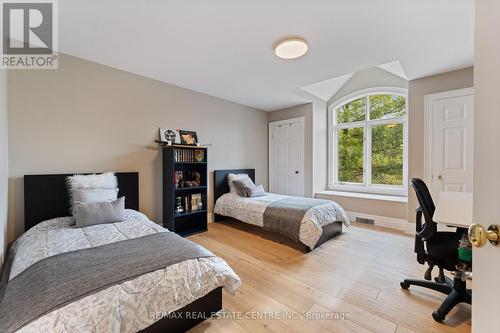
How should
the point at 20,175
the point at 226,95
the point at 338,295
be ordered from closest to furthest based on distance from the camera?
1. the point at 338,295
2. the point at 20,175
3. the point at 226,95

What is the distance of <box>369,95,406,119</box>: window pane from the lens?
405 cm

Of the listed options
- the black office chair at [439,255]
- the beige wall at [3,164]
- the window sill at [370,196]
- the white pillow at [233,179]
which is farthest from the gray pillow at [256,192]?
the beige wall at [3,164]

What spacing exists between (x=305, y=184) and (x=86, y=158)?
12.6ft

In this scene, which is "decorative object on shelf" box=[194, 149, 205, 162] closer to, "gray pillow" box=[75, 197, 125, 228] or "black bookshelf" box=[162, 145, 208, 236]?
"black bookshelf" box=[162, 145, 208, 236]

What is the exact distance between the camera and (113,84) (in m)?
2.94

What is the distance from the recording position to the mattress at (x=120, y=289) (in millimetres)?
1067

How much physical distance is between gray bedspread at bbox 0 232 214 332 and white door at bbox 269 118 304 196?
3440mm

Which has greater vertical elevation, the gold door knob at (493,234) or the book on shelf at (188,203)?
the gold door knob at (493,234)

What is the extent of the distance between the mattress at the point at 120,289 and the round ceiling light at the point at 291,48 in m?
2.24

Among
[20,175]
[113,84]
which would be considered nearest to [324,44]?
[113,84]

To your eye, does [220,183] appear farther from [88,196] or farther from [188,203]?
[88,196]

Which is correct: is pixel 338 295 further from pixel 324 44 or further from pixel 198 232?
pixel 324 44

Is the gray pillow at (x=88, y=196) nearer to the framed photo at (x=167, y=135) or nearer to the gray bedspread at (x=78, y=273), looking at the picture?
the gray bedspread at (x=78, y=273)

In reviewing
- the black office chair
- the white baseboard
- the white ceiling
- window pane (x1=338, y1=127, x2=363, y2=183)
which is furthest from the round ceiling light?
the white baseboard
